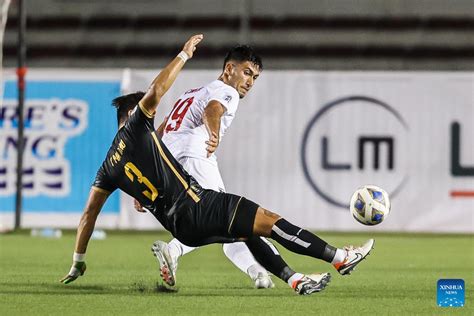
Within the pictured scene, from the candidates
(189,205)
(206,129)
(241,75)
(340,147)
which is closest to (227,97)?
(206,129)

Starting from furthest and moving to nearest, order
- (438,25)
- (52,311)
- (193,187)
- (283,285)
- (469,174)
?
1. (438,25)
2. (469,174)
3. (283,285)
4. (193,187)
5. (52,311)

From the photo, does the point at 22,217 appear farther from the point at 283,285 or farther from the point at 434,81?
the point at 283,285

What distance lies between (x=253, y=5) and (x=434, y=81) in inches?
257

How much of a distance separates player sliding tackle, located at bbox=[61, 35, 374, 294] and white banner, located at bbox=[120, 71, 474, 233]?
775 cm

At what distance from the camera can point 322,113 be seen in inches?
663

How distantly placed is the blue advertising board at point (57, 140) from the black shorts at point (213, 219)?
812 cm

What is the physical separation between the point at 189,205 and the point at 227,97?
50.5 inches

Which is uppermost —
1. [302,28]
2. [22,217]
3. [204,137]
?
[302,28]

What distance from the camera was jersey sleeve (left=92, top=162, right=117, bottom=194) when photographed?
9.16m

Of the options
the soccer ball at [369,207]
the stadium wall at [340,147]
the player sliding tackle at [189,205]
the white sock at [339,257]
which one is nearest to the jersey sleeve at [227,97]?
the player sliding tackle at [189,205]

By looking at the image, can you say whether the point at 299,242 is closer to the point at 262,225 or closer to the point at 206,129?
the point at 262,225

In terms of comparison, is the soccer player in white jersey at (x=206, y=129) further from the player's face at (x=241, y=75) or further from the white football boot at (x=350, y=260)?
the white football boot at (x=350, y=260)

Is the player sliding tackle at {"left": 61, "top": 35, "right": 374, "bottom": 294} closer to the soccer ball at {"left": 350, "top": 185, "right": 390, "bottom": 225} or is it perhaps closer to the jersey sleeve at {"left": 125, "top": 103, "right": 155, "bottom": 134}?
the jersey sleeve at {"left": 125, "top": 103, "right": 155, "bottom": 134}

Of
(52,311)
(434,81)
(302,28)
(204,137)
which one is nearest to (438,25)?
(302,28)
